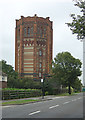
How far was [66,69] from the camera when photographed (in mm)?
61281

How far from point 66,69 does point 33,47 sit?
15.4 m

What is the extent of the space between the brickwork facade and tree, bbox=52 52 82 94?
9100 mm

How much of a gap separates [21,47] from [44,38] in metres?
8.32

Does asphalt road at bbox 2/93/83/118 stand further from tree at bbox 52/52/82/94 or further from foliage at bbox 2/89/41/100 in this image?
tree at bbox 52/52/82/94

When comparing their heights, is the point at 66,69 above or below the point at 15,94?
above

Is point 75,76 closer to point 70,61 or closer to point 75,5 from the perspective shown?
point 70,61

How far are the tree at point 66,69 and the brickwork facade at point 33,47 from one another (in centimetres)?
910

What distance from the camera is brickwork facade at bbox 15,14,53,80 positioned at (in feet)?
233

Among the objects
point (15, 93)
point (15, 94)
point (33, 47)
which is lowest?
point (15, 94)

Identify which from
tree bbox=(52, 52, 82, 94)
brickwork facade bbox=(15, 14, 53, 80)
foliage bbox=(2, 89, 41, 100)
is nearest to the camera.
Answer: foliage bbox=(2, 89, 41, 100)

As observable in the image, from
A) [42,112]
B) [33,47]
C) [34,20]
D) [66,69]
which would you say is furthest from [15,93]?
[34,20]

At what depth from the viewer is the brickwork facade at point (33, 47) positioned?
71125 mm

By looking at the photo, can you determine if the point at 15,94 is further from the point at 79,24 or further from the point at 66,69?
the point at 66,69

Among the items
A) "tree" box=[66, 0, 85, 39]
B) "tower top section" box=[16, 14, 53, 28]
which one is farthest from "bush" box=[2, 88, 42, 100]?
"tower top section" box=[16, 14, 53, 28]
